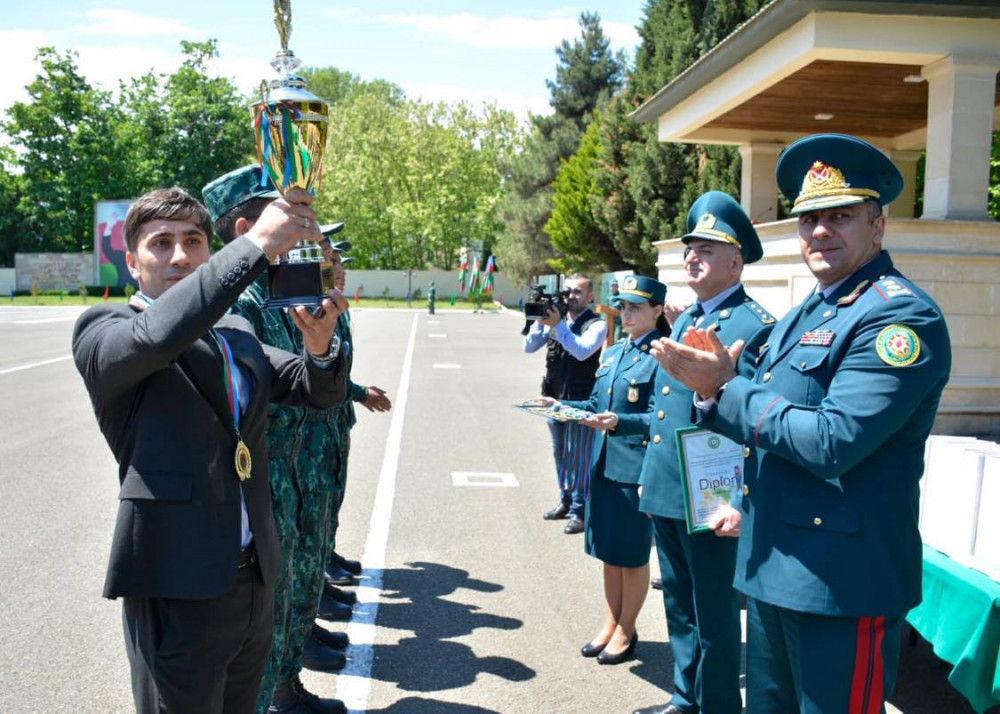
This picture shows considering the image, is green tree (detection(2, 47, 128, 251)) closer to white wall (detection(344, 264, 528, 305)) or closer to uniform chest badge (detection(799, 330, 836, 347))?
white wall (detection(344, 264, 528, 305))

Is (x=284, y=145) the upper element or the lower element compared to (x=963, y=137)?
lower

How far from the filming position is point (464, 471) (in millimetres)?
9328

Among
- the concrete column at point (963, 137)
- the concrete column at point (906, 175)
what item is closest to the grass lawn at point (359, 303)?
the concrete column at point (906, 175)

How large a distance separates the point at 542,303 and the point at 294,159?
3.93 metres

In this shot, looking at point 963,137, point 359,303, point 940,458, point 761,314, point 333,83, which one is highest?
point 333,83

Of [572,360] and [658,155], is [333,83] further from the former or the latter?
[572,360]

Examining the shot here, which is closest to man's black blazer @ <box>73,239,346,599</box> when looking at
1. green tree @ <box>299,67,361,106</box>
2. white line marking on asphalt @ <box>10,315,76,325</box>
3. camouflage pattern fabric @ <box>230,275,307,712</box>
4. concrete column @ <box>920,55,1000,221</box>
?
camouflage pattern fabric @ <box>230,275,307,712</box>

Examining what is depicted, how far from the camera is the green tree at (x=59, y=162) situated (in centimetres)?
5875

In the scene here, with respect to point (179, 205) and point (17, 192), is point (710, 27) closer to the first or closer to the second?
point (179, 205)

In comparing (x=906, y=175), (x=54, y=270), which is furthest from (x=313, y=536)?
(x=54, y=270)

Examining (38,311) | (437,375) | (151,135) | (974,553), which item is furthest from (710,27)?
(151,135)

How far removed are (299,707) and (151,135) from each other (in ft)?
213

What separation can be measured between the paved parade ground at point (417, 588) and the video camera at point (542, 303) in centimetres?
179

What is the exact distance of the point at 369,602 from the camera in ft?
17.8
